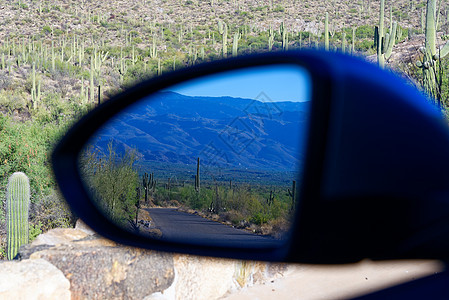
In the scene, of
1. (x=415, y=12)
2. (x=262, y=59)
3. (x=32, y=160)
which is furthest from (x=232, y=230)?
(x=415, y=12)

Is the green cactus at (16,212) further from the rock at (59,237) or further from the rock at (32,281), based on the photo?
the rock at (32,281)

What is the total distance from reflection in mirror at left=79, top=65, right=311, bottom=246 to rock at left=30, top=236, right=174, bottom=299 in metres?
3.17

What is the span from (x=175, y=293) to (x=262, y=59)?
14.8 feet

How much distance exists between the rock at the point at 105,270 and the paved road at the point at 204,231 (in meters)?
3.42

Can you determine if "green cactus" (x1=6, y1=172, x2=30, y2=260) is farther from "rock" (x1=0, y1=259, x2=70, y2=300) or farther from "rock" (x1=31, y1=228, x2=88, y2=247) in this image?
"rock" (x1=0, y1=259, x2=70, y2=300)

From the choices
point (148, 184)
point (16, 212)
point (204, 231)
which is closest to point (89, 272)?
point (16, 212)

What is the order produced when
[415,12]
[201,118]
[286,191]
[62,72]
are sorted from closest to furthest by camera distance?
1. [286,191]
2. [201,118]
3. [62,72]
4. [415,12]

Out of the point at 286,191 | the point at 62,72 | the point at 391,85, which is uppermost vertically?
the point at 391,85

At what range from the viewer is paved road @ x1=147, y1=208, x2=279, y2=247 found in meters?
1.26

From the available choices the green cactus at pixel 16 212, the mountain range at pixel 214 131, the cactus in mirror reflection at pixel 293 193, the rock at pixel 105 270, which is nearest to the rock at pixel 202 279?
the rock at pixel 105 270

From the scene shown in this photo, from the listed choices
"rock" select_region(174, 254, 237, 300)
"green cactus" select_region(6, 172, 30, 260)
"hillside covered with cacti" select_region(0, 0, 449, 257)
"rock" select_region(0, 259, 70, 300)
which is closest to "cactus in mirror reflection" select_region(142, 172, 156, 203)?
"rock" select_region(0, 259, 70, 300)

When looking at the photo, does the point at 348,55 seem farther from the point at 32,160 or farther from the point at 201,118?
the point at 32,160

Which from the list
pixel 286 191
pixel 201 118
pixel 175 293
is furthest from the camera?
pixel 175 293

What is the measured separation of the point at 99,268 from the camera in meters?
4.70
